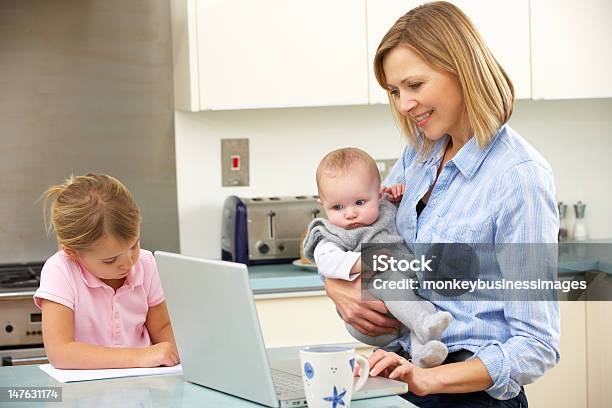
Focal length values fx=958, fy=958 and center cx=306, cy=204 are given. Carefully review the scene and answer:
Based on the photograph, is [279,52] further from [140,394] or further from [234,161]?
[140,394]

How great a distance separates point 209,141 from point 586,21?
1.55 meters

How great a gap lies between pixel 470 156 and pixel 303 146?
7.14 feet

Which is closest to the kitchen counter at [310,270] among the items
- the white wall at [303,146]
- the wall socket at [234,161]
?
the white wall at [303,146]

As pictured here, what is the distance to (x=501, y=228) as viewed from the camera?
5.50ft

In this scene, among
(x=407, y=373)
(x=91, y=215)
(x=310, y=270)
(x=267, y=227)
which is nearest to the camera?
(x=407, y=373)

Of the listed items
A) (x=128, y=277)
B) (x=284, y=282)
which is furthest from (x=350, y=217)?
(x=284, y=282)

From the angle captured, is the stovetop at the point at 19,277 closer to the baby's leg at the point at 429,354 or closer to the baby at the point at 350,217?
the baby at the point at 350,217

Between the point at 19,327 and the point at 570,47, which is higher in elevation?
the point at 570,47

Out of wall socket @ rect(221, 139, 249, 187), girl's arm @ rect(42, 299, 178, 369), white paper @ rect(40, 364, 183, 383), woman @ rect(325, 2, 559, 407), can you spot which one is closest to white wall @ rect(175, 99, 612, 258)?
wall socket @ rect(221, 139, 249, 187)

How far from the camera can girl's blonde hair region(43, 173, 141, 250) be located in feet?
6.97

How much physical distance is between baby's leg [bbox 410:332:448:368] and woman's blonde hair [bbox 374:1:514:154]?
0.37 meters

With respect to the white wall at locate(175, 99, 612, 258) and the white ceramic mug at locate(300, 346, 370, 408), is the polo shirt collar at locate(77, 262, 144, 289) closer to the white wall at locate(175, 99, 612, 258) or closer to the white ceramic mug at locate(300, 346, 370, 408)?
the white ceramic mug at locate(300, 346, 370, 408)

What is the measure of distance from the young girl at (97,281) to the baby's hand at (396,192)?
22.2 inches

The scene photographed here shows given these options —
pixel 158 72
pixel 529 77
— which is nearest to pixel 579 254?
pixel 529 77
